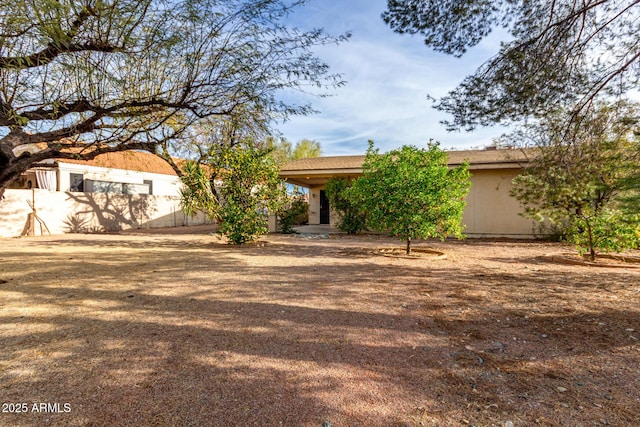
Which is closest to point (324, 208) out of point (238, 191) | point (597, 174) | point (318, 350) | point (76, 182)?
point (238, 191)

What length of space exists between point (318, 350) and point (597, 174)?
26.3 feet

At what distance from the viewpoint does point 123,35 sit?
11.9 ft

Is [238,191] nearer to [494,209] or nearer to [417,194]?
[417,194]

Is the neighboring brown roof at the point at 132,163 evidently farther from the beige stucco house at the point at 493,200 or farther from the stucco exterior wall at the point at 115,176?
the beige stucco house at the point at 493,200

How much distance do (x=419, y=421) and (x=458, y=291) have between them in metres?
3.45

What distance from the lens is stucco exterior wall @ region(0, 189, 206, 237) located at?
12695 mm

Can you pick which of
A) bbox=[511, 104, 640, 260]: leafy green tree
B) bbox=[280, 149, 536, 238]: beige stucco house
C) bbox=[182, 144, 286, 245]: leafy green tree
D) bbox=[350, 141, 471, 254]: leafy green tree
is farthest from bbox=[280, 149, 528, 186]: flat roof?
bbox=[350, 141, 471, 254]: leafy green tree

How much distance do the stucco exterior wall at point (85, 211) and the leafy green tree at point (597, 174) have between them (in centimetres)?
1797

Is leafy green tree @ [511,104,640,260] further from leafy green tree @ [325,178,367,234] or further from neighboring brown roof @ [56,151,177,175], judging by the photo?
neighboring brown roof @ [56,151,177,175]

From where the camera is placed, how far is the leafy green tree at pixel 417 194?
7.76 m

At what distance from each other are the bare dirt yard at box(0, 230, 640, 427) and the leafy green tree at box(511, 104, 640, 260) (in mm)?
1423

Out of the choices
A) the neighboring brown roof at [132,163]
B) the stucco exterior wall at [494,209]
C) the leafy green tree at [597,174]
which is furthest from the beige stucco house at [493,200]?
the neighboring brown roof at [132,163]

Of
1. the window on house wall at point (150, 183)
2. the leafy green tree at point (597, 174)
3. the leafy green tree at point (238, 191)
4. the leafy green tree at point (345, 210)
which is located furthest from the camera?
the window on house wall at point (150, 183)

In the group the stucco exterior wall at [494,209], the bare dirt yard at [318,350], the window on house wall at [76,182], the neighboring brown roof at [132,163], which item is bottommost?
the bare dirt yard at [318,350]
